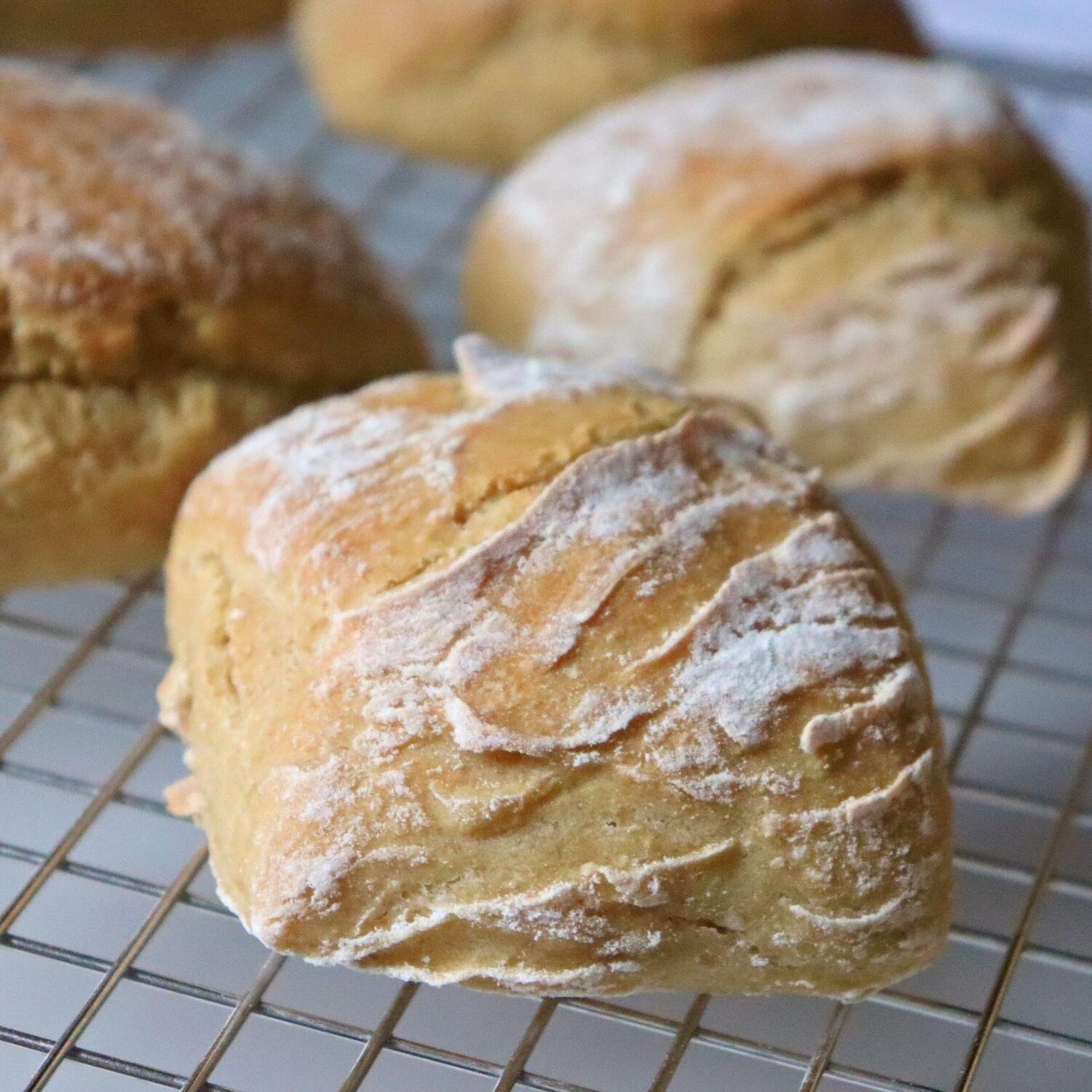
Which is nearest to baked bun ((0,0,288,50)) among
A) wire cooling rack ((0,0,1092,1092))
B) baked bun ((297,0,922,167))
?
baked bun ((297,0,922,167))

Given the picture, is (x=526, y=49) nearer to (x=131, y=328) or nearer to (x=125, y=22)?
(x=125, y=22)

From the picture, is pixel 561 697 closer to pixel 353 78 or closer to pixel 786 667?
pixel 786 667

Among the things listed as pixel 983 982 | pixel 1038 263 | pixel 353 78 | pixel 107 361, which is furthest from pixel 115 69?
pixel 983 982

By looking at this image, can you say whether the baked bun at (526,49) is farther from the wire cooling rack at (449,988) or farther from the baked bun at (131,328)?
the wire cooling rack at (449,988)

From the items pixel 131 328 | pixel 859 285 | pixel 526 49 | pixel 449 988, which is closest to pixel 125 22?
pixel 526 49

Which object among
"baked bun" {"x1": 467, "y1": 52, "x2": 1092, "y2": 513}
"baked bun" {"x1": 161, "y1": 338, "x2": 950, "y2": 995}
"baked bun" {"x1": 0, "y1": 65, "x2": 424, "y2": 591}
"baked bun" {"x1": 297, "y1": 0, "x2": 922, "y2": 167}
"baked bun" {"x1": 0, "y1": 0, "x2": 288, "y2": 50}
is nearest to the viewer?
"baked bun" {"x1": 161, "y1": 338, "x2": 950, "y2": 995}

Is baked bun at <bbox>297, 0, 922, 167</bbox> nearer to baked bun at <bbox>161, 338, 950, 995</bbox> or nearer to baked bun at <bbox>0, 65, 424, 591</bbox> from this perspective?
baked bun at <bbox>0, 65, 424, 591</bbox>

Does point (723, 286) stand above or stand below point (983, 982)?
above
